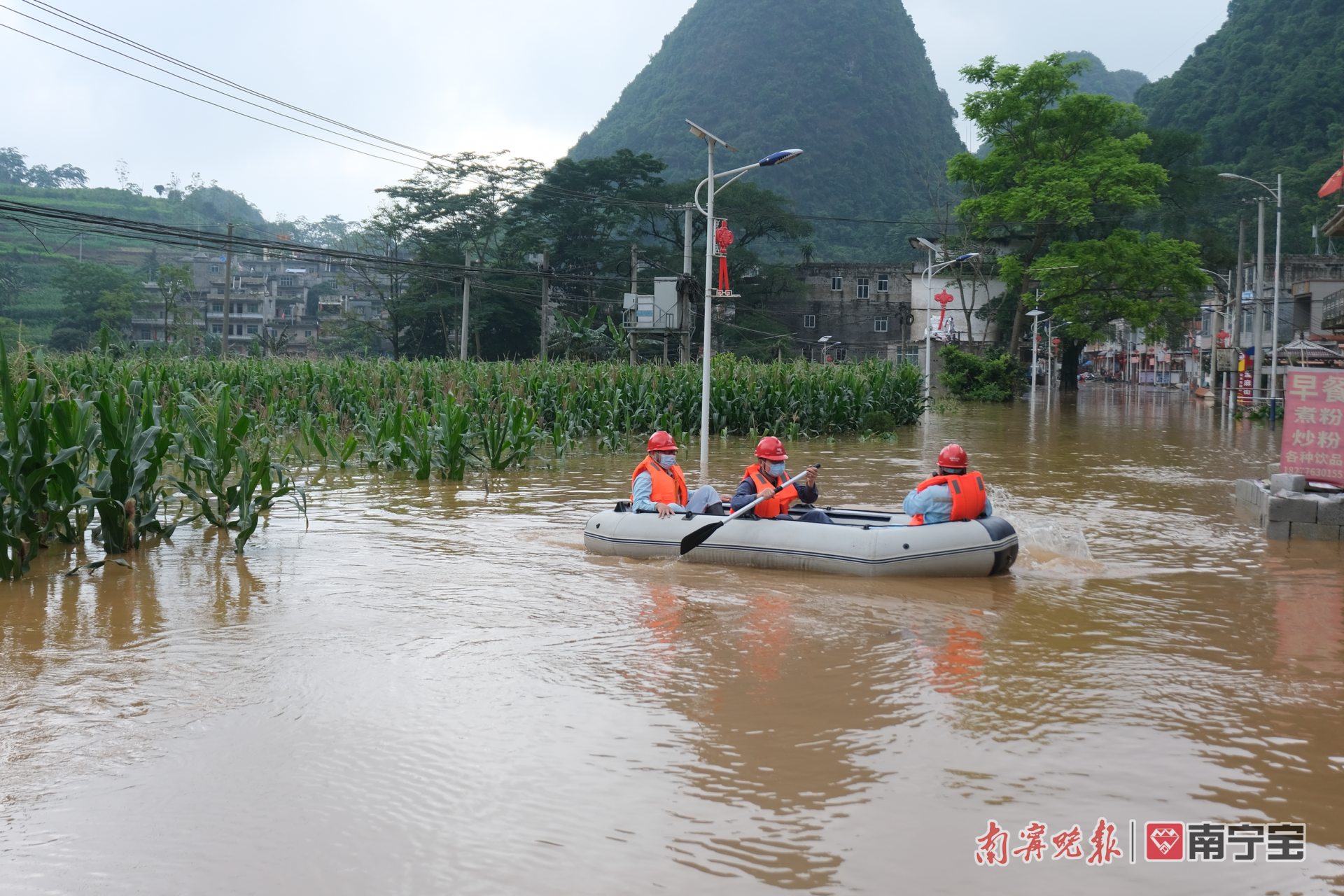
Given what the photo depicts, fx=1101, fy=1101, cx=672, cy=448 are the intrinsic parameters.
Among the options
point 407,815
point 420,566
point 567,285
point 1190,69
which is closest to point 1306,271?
point 1190,69

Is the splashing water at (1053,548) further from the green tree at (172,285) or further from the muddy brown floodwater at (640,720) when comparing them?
the green tree at (172,285)

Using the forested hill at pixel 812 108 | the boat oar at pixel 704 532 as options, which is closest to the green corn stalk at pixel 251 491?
the boat oar at pixel 704 532

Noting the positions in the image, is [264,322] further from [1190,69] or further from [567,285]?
[1190,69]

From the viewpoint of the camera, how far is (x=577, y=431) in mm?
21188

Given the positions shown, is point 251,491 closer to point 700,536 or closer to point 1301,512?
point 700,536

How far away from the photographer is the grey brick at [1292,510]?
11.5 meters

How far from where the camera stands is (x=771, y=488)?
10.2 m

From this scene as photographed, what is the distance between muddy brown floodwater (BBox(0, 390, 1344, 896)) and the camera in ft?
13.6

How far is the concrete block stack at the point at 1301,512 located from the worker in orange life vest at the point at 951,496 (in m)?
3.94

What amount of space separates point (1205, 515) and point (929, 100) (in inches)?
4408

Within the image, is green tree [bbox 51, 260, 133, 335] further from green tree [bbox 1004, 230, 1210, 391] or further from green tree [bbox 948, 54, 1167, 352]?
green tree [bbox 1004, 230, 1210, 391]

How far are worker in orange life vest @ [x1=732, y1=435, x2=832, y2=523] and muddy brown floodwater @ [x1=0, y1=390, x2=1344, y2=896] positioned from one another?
3.52 ft

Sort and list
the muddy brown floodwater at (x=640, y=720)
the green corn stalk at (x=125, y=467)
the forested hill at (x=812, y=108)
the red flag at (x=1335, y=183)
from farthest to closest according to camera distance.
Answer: the forested hill at (x=812, y=108) → the red flag at (x=1335, y=183) → the green corn stalk at (x=125, y=467) → the muddy brown floodwater at (x=640, y=720)

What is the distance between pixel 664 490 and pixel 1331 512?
6.96 m
